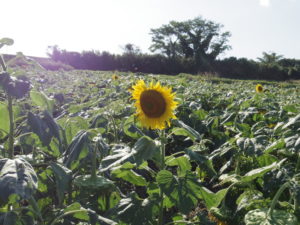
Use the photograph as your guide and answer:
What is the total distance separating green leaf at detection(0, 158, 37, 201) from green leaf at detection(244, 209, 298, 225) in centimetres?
85

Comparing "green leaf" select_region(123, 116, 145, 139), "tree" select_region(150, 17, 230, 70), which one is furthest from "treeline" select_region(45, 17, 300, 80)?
"green leaf" select_region(123, 116, 145, 139)

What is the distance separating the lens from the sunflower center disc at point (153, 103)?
2.03 meters

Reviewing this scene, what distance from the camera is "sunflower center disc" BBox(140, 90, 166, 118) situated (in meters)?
2.03

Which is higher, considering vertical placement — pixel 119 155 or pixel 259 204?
pixel 119 155

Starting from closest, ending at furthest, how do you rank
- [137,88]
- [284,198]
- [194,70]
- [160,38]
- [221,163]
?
[137,88] < [284,198] < [221,163] < [194,70] < [160,38]

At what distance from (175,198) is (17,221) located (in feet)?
2.22

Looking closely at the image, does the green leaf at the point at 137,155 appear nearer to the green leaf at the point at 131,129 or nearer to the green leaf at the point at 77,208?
the green leaf at the point at 77,208

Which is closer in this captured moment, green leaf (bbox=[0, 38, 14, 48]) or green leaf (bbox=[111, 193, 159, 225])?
green leaf (bbox=[0, 38, 14, 48])

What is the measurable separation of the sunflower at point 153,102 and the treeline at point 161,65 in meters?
39.4

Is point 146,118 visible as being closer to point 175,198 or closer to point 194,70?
point 175,198

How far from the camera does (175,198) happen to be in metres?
1.59

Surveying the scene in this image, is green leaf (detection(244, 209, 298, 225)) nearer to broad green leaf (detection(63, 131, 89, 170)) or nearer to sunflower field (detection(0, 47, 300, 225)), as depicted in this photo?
sunflower field (detection(0, 47, 300, 225))

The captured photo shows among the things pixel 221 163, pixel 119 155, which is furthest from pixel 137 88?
pixel 221 163

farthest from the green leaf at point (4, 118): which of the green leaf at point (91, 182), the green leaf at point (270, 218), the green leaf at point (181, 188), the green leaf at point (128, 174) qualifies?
the green leaf at point (270, 218)
